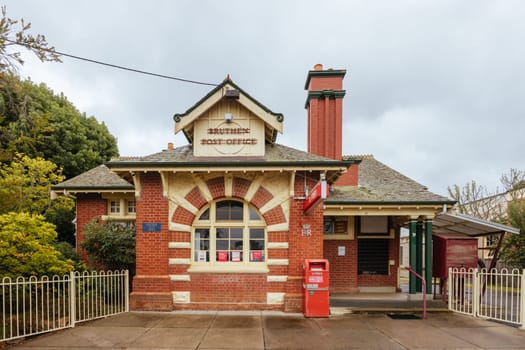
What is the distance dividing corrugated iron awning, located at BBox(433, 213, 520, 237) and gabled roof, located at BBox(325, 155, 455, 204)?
92 centimetres

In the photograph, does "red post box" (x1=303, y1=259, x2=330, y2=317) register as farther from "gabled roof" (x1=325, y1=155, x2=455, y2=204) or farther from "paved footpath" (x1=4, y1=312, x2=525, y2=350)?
"gabled roof" (x1=325, y1=155, x2=455, y2=204)

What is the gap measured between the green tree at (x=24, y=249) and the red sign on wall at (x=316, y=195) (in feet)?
22.6

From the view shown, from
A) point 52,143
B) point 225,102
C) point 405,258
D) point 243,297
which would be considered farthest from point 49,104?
point 405,258

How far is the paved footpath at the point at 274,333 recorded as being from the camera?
6453 mm

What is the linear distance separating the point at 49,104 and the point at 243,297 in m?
21.4

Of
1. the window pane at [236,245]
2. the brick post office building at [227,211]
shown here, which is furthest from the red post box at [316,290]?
the window pane at [236,245]

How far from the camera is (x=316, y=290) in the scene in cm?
846

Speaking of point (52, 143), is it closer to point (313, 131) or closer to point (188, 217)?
point (188, 217)

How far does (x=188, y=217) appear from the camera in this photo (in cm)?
916

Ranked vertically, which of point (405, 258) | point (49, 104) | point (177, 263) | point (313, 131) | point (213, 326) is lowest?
point (405, 258)

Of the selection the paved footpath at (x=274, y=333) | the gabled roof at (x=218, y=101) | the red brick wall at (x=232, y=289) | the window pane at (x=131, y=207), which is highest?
the gabled roof at (x=218, y=101)

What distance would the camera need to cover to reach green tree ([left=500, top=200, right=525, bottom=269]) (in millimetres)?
17406

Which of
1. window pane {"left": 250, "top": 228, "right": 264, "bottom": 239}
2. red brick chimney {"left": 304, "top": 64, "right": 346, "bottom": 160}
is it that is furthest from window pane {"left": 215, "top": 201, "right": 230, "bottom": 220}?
red brick chimney {"left": 304, "top": 64, "right": 346, "bottom": 160}

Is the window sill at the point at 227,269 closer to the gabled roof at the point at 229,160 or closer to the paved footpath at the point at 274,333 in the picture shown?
the paved footpath at the point at 274,333
